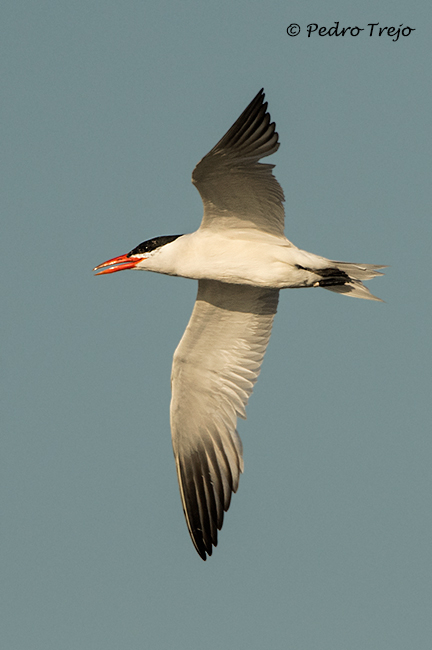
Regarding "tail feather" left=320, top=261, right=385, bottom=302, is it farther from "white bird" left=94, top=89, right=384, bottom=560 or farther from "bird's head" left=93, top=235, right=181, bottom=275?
"bird's head" left=93, top=235, right=181, bottom=275

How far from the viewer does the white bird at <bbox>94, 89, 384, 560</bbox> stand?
8383 millimetres

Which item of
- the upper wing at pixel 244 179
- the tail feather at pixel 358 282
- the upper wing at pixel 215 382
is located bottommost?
the upper wing at pixel 215 382

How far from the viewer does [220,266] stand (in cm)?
902

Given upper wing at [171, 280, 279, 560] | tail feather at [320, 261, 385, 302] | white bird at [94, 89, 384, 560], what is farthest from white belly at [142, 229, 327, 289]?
upper wing at [171, 280, 279, 560]

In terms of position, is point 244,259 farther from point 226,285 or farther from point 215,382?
point 215,382

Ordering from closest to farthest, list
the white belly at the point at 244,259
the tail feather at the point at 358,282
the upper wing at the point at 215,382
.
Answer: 1. the white belly at the point at 244,259
2. the tail feather at the point at 358,282
3. the upper wing at the point at 215,382

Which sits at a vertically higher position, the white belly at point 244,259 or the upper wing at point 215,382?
the white belly at point 244,259

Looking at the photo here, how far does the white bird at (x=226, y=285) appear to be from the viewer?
8.38 meters

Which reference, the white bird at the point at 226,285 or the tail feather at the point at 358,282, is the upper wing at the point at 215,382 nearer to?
the white bird at the point at 226,285

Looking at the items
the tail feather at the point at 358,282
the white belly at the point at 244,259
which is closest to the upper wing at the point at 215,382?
the white belly at the point at 244,259

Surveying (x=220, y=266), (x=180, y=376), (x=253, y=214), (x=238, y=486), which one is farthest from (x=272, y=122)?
(x=238, y=486)

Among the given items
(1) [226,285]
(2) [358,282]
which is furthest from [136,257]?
(2) [358,282]

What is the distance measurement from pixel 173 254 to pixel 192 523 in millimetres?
3131

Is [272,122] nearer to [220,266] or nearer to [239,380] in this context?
[220,266]
